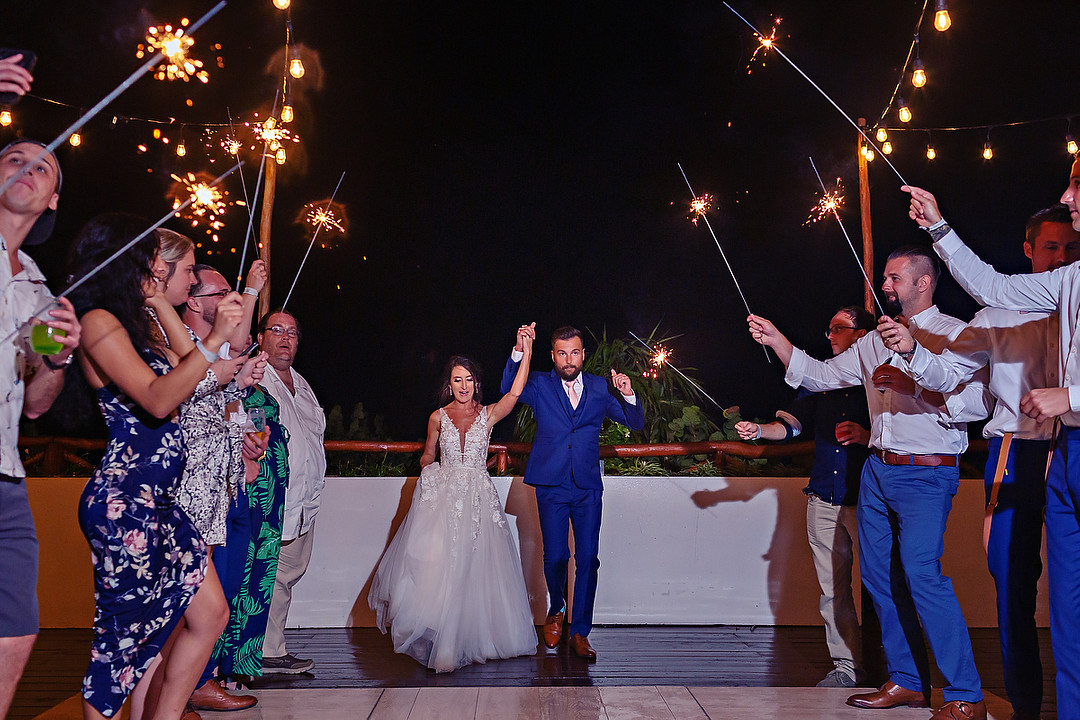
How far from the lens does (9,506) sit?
170 centimetres

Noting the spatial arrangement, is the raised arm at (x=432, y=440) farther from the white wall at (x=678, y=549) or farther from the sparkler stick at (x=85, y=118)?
the sparkler stick at (x=85, y=118)

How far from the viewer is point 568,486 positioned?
13.3 feet

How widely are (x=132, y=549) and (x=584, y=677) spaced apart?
7.39 feet

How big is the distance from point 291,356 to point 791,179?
5.88m

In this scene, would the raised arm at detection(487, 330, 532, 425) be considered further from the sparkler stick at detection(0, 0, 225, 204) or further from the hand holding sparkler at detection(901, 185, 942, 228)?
the sparkler stick at detection(0, 0, 225, 204)

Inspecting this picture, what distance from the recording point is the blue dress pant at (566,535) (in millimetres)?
4016

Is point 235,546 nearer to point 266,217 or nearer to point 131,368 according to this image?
point 131,368

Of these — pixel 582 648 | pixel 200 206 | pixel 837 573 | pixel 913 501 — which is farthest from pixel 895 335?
pixel 200 206

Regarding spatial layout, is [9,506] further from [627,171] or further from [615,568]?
[627,171]

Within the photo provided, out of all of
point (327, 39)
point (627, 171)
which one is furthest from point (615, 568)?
point (327, 39)

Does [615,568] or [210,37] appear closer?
[615,568]

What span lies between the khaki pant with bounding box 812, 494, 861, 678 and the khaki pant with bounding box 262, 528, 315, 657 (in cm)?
240

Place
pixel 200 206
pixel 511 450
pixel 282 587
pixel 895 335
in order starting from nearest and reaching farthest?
pixel 895 335 < pixel 282 587 < pixel 511 450 < pixel 200 206

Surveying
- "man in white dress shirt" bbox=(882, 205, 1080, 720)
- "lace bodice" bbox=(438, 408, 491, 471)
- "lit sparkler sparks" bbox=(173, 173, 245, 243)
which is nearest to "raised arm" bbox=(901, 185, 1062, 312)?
"man in white dress shirt" bbox=(882, 205, 1080, 720)
